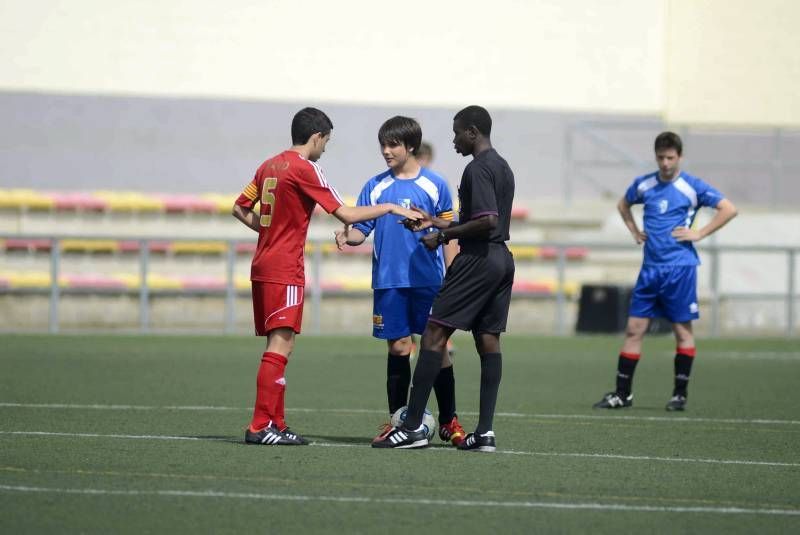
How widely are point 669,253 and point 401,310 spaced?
340 centimetres

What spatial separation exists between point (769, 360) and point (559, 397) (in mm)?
5608

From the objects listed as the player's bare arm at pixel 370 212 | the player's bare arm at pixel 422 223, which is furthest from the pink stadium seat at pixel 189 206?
the player's bare arm at pixel 422 223

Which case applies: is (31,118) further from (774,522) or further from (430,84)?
(774,522)

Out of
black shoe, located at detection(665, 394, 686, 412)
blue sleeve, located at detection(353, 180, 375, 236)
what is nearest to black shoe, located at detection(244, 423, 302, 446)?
blue sleeve, located at detection(353, 180, 375, 236)

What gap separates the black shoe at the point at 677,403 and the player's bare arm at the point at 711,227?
1.20 metres

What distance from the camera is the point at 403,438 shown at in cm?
784

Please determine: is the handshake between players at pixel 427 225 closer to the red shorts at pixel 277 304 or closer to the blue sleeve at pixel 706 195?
the red shorts at pixel 277 304

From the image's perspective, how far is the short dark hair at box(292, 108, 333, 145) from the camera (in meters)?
7.99

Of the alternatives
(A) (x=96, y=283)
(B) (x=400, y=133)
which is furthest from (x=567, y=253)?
(B) (x=400, y=133)

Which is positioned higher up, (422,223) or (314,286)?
(422,223)

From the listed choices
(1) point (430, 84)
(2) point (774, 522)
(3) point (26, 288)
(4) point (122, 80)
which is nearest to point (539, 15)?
(1) point (430, 84)

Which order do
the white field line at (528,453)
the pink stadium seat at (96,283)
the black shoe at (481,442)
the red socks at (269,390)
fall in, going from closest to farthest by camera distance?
the white field line at (528,453) → the black shoe at (481,442) → the red socks at (269,390) → the pink stadium seat at (96,283)

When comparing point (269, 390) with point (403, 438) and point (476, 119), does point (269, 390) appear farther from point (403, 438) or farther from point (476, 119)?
point (476, 119)

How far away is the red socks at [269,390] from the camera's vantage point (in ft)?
25.8
